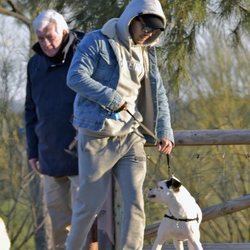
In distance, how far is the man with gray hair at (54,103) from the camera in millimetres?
4938

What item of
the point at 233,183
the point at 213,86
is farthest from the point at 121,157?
the point at 213,86

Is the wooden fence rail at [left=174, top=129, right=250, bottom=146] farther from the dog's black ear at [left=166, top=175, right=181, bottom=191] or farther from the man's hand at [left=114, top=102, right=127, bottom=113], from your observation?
the man's hand at [left=114, top=102, right=127, bottom=113]

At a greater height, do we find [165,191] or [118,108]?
[118,108]

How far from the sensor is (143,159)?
15.8 ft

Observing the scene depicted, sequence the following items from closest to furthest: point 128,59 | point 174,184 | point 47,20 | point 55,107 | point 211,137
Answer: point 128,59
point 47,20
point 55,107
point 174,184
point 211,137

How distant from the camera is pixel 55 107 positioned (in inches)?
198

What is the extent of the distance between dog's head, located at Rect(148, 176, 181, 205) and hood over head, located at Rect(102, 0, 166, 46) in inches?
39.0

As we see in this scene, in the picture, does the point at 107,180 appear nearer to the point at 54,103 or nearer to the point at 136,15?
the point at 54,103

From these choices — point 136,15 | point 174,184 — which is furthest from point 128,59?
point 174,184

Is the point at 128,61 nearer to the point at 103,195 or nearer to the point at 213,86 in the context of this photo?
the point at 103,195

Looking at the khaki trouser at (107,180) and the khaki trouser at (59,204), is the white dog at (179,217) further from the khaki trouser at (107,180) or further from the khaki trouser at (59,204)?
the khaki trouser at (59,204)

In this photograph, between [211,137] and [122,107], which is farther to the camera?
[211,137]

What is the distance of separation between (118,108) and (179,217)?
0.94 m

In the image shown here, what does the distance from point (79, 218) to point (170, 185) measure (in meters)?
0.71
